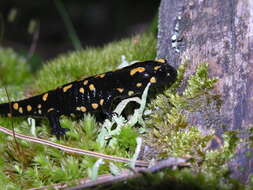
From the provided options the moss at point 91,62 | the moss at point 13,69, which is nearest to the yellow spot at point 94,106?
the moss at point 91,62

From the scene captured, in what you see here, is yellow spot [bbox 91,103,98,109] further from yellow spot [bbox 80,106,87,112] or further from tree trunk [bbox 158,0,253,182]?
tree trunk [bbox 158,0,253,182]

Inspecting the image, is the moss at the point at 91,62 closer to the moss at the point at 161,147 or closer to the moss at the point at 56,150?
the moss at the point at 56,150

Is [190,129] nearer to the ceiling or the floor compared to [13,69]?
nearer to the floor

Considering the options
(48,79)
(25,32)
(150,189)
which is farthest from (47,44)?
(150,189)

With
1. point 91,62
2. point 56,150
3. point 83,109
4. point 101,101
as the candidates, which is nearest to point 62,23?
point 91,62

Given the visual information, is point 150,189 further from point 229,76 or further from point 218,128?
point 229,76

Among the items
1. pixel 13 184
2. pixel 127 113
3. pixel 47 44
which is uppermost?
pixel 47 44

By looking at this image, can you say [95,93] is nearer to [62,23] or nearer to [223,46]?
[223,46]
